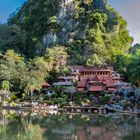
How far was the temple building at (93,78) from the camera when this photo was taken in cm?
5425

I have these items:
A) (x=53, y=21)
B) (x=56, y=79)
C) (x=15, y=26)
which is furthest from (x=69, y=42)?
(x=15, y=26)

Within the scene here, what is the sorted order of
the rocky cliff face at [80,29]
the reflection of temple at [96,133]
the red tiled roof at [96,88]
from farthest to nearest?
the rocky cliff face at [80,29], the red tiled roof at [96,88], the reflection of temple at [96,133]

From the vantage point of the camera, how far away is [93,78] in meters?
55.1

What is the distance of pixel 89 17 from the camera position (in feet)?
247

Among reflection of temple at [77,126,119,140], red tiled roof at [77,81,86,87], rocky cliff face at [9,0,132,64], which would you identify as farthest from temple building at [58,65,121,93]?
reflection of temple at [77,126,119,140]

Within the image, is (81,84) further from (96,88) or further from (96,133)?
(96,133)

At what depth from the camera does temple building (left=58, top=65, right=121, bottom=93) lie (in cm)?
5425

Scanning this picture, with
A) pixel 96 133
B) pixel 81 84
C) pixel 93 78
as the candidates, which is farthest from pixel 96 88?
pixel 96 133

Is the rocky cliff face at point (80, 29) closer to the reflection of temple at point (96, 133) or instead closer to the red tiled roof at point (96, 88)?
the red tiled roof at point (96, 88)

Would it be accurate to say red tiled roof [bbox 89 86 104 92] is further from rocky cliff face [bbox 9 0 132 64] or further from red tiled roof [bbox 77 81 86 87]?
rocky cliff face [bbox 9 0 132 64]

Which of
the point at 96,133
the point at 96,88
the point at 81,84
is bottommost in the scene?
the point at 96,133

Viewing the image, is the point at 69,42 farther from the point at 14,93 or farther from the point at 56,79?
the point at 14,93

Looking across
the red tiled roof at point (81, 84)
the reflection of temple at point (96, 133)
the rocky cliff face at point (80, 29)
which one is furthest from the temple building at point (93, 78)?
the reflection of temple at point (96, 133)

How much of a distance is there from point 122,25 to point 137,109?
3808 centimetres
